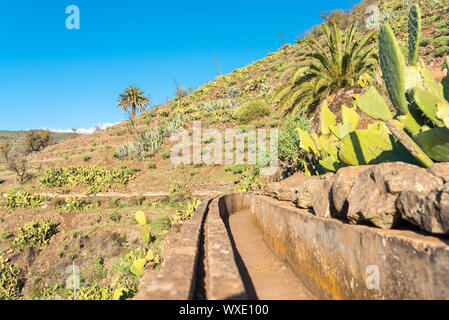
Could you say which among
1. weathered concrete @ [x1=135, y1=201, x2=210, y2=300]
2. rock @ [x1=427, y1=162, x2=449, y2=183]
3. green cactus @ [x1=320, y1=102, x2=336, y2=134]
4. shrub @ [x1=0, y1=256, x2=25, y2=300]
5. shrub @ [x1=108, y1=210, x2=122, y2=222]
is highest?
green cactus @ [x1=320, y1=102, x2=336, y2=134]

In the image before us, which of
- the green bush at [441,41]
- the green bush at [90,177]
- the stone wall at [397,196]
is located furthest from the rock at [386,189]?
the green bush at [90,177]

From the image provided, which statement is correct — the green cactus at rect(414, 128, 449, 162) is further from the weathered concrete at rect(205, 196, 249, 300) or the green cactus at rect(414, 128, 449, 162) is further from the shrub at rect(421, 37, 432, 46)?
the shrub at rect(421, 37, 432, 46)

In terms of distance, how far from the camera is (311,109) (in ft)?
38.6

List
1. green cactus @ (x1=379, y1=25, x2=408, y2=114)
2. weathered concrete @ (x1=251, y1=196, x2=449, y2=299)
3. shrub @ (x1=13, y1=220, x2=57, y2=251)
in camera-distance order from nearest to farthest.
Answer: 1. weathered concrete @ (x1=251, y1=196, x2=449, y2=299)
2. green cactus @ (x1=379, y1=25, x2=408, y2=114)
3. shrub @ (x1=13, y1=220, x2=57, y2=251)

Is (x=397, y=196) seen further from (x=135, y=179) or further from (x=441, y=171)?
(x=135, y=179)

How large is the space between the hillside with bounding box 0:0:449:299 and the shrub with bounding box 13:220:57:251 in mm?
300

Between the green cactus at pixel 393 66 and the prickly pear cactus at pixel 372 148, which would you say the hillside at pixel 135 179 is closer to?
the prickly pear cactus at pixel 372 148

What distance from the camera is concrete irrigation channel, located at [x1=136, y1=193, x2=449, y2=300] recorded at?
1.52 meters

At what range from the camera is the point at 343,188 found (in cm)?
260

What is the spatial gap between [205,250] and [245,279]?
63cm

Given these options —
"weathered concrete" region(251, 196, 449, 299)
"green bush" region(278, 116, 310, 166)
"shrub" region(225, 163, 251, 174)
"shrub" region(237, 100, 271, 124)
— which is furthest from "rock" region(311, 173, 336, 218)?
"shrub" region(237, 100, 271, 124)

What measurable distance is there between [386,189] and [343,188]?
61cm
